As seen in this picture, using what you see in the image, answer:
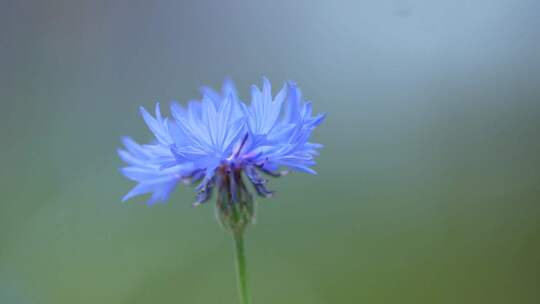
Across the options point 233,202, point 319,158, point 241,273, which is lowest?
point 241,273

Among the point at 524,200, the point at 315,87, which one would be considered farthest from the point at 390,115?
the point at 524,200

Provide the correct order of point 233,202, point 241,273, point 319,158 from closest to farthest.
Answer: point 241,273 < point 233,202 < point 319,158

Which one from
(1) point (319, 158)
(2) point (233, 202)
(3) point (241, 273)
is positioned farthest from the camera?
(1) point (319, 158)

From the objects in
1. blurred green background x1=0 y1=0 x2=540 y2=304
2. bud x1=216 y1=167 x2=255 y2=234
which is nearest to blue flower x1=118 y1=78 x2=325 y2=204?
bud x1=216 y1=167 x2=255 y2=234

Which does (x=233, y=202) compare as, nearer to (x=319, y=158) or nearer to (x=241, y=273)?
(x=241, y=273)

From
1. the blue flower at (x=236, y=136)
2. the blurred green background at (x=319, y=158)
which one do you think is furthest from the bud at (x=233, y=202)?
the blurred green background at (x=319, y=158)

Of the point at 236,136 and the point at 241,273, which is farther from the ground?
the point at 236,136

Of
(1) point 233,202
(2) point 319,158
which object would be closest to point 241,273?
(1) point 233,202

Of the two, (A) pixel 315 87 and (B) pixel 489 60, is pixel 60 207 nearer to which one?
(A) pixel 315 87
